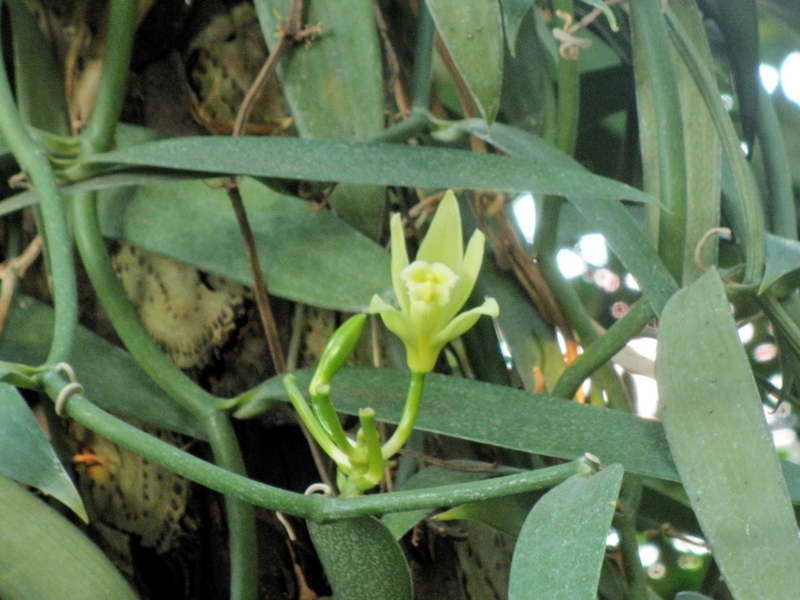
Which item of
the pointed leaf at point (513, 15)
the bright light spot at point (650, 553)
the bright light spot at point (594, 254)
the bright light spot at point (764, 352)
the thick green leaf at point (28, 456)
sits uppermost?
the bright light spot at point (764, 352)

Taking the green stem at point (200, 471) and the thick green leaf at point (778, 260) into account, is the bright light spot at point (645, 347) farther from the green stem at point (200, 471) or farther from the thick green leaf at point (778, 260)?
the green stem at point (200, 471)

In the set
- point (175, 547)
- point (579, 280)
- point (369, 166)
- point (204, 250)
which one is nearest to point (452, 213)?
point (369, 166)

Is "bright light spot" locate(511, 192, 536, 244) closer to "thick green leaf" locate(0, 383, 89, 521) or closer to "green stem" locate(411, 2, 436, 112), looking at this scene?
"green stem" locate(411, 2, 436, 112)

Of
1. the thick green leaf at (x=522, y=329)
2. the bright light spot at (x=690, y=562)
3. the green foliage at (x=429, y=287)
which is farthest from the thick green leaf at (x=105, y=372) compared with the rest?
the bright light spot at (x=690, y=562)

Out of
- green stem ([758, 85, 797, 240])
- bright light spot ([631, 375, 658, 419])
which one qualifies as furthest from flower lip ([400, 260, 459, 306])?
bright light spot ([631, 375, 658, 419])

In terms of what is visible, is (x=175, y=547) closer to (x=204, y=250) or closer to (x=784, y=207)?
(x=204, y=250)

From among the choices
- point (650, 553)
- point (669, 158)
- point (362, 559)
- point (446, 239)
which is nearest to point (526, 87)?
point (669, 158)

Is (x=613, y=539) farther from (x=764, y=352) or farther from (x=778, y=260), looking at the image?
(x=764, y=352)
